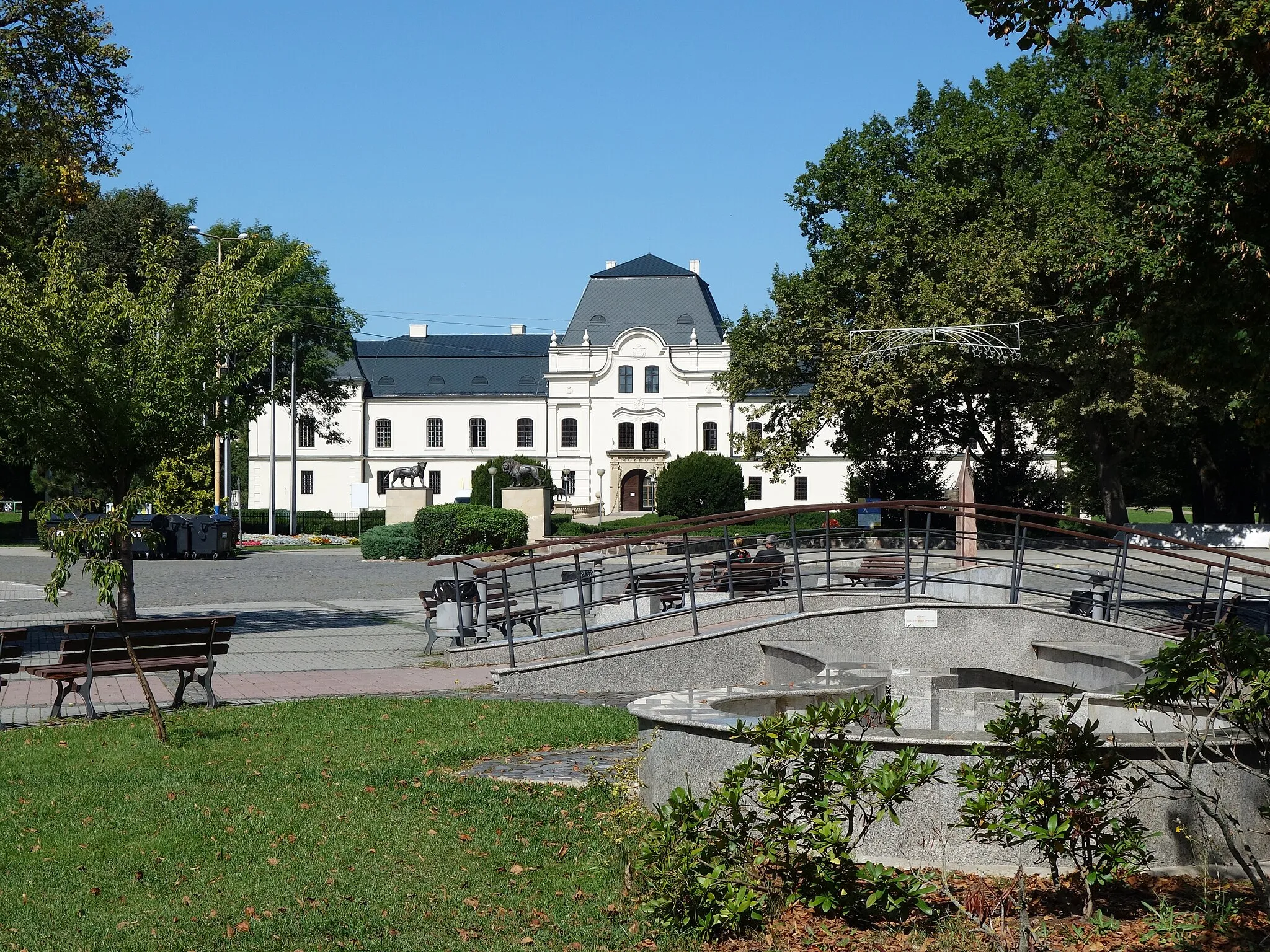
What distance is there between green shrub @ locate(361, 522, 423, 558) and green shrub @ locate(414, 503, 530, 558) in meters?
0.22

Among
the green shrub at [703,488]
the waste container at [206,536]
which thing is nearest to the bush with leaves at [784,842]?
the waste container at [206,536]

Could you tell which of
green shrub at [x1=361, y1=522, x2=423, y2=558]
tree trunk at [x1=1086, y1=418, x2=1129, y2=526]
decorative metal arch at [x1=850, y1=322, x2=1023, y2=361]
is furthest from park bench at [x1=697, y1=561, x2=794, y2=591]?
green shrub at [x1=361, y1=522, x2=423, y2=558]

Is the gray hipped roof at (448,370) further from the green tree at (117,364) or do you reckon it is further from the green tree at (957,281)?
the green tree at (117,364)

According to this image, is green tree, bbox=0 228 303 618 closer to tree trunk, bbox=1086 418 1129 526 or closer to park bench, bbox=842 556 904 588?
park bench, bbox=842 556 904 588

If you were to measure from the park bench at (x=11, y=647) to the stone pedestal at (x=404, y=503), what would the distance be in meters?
34.5

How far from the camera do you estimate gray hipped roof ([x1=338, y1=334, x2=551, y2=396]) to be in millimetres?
88000

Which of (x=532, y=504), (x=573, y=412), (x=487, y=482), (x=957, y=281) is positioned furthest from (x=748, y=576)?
(x=573, y=412)

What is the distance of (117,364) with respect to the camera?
51.3 ft

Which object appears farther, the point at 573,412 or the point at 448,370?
the point at 448,370

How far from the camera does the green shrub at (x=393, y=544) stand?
38906 millimetres

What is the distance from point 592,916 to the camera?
534 centimetres

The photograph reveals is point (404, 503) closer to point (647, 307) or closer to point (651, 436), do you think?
point (651, 436)

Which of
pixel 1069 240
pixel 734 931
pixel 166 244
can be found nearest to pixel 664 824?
pixel 734 931

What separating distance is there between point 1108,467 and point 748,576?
22.2 metres
